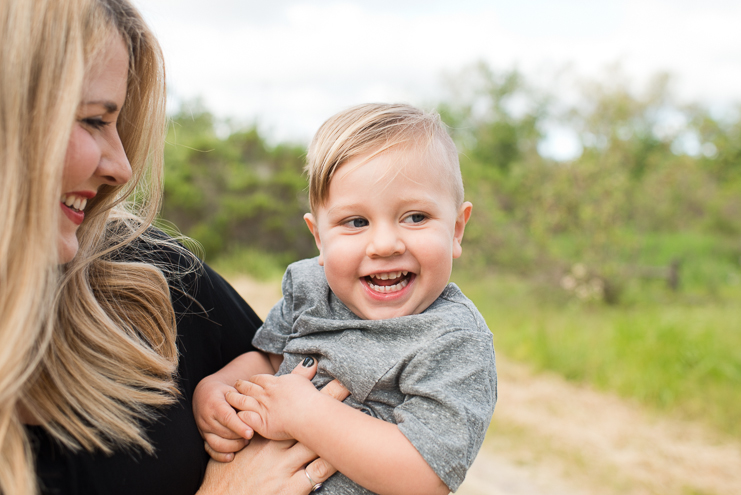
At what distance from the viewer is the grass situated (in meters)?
5.46

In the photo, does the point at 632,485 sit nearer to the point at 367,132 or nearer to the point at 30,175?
the point at 367,132

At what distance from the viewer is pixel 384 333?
5.06 ft

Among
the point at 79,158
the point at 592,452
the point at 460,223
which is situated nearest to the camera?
the point at 79,158

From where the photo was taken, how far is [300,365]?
161 cm

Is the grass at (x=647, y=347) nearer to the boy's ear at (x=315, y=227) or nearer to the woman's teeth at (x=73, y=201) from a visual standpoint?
the boy's ear at (x=315, y=227)

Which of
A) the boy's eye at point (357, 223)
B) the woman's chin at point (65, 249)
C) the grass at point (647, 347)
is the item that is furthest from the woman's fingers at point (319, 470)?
the grass at point (647, 347)

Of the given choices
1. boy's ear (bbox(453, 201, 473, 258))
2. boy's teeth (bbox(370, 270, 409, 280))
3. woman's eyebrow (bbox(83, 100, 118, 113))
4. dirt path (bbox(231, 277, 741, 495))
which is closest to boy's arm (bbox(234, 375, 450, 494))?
boy's teeth (bbox(370, 270, 409, 280))

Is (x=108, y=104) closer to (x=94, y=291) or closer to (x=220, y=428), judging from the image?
(x=94, y=291)

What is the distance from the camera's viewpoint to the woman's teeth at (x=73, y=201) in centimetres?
133

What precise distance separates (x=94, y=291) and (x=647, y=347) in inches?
242

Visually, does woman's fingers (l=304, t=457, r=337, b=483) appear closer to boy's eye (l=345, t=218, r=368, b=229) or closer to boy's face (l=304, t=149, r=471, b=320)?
boy's face (l=304, t=149, r=471, b=320)

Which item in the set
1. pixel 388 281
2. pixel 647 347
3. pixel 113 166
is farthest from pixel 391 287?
pixel 647 347

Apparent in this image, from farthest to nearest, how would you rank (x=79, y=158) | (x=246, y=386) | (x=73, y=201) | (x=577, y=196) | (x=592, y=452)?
(x=577, y=196) < (x=592, y=452) < (x=246, y=386) < (x=73, y=201) < (x=79, y=158)

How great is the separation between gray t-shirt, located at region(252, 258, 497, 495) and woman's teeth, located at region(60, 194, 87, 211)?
66 centimetres
